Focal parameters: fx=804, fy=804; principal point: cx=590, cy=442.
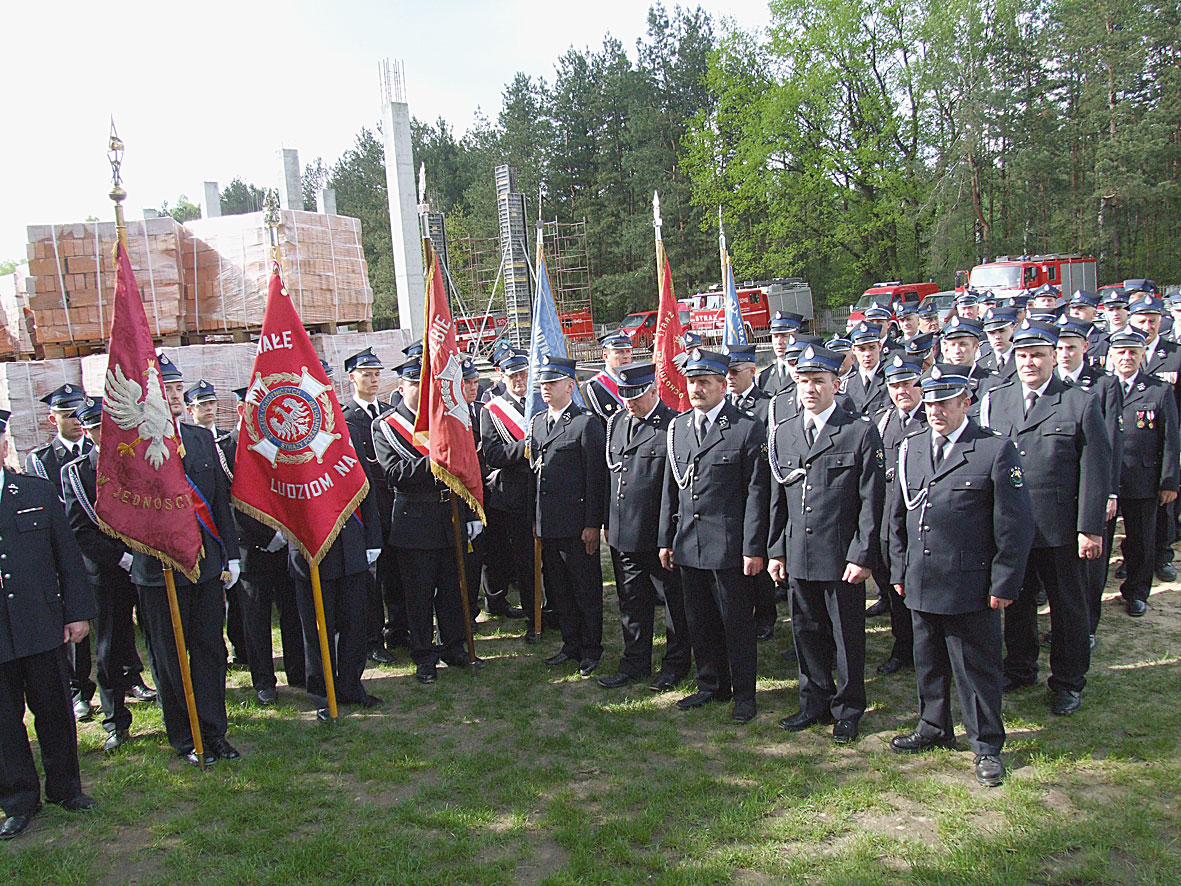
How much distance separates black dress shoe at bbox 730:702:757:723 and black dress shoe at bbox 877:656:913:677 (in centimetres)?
114

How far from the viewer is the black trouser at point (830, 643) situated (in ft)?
15.3

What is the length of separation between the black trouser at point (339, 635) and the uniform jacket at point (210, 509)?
2.06ft

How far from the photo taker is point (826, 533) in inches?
182

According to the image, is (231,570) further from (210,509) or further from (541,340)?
(541,340)

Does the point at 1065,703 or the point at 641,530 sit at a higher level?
the point at 641,530

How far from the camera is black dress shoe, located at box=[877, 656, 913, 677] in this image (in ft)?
18.4

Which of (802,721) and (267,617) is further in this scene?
(267,617)

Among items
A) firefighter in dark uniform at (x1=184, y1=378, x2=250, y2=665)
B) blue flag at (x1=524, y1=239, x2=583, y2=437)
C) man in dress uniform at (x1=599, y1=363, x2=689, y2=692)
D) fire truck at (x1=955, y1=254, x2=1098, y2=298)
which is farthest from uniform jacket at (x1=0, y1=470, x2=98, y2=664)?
fire truck at (x1=955, y1=254, x2=1098, y2=298)

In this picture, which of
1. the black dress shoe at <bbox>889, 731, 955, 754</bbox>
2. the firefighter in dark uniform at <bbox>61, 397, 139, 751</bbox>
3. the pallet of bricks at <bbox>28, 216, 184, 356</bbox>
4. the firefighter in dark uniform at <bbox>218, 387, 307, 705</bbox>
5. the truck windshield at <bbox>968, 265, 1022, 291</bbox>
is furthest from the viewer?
the truck windshield at <bbox>968, 265, 1022, 291</bbox>

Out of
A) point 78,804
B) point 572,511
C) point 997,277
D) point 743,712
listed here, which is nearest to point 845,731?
point 743,712

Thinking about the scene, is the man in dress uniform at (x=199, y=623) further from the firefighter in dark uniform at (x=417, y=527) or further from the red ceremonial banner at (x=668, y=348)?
the red ceremonial banner at (x=668, y=348)

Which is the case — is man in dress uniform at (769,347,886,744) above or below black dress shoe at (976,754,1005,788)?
above

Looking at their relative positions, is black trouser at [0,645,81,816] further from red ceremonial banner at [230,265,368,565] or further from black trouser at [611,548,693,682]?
black trouser at [611,548,693,682]

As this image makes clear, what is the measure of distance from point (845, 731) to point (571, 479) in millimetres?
2565
